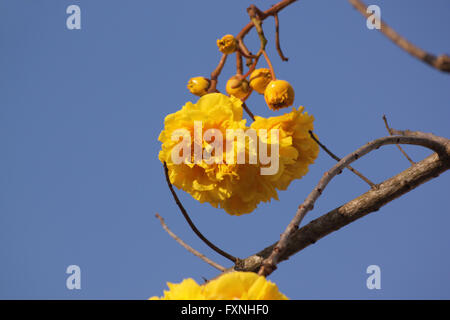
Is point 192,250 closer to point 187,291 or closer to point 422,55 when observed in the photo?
point 187,291

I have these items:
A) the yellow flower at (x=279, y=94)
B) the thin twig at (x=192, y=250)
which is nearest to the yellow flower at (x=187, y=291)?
the thin twig at (x=192, y=250)

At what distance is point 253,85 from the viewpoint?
0.91 metres

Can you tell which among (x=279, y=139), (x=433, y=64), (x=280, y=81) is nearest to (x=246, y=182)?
(x=279, y=139)

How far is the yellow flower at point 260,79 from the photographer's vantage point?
910 millimetres

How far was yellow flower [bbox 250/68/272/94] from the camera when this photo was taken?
91 centimetres

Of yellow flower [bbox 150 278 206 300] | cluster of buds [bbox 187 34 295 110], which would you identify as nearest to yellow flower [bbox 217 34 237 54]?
cluster of buds [bbox 187 34 295 110]

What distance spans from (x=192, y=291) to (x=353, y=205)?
0.35m

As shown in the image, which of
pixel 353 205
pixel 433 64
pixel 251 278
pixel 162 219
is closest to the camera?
pixel 433 64

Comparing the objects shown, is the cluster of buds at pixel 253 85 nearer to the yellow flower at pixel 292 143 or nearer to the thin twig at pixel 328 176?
the yellow flower at pixel 292 143

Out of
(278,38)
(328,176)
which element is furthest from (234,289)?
(278,38)
